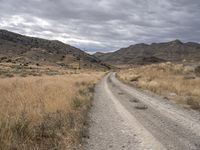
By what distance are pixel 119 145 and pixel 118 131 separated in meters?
1.75

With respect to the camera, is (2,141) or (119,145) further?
(119,145)

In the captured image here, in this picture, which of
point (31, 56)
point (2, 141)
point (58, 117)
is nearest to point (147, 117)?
point (58, 117)

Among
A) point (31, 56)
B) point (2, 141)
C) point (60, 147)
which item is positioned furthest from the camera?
point (31, 56)

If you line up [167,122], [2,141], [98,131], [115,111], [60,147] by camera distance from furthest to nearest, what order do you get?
[115,111] → [167,122] → [98,131] → [60,147] → [2,141]

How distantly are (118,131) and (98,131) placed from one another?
668mm

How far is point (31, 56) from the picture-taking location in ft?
443

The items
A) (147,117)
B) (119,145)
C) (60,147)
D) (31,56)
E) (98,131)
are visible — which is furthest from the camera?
(31,56)

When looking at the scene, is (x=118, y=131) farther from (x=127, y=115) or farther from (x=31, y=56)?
(x=31, y=56)

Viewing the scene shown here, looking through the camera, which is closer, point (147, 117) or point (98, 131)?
point (98, 131)

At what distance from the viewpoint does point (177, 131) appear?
9789 mm

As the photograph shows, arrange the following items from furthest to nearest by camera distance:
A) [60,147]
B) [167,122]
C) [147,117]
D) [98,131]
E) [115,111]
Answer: [115,111] < [147,117] < [167,122] < [98,131] < [60,147]

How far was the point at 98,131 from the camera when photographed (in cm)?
976

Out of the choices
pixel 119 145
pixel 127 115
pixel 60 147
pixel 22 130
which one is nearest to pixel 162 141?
pixel 119 145

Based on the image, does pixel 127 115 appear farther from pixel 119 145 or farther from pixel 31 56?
pixel 31 56
